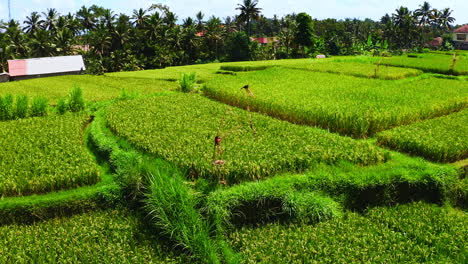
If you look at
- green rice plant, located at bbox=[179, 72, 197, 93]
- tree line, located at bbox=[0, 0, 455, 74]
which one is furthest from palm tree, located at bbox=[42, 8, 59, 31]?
green rice plant, located at bbox=[179, 72, 197, 93]

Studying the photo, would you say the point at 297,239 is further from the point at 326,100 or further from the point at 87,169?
the point at 326,100

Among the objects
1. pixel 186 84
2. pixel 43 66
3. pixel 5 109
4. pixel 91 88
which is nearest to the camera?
pixel 5 109

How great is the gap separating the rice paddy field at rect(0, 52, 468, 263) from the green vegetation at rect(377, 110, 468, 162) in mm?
28

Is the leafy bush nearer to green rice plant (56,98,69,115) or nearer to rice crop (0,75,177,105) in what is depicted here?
green rice plant (56,98,69,115)

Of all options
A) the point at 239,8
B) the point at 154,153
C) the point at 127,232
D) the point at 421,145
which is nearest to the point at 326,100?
the point at 421,145

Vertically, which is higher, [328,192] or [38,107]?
[38,107]

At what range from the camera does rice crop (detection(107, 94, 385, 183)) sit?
21.6 ft

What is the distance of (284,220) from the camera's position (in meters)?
5.86

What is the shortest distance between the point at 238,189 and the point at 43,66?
28392 mm

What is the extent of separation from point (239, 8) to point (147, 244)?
143 ft

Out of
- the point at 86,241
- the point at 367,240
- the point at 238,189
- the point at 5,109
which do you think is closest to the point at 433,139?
the point at 367,240

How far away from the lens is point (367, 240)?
5.19 metres

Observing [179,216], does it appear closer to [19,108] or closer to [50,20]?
[19,108]

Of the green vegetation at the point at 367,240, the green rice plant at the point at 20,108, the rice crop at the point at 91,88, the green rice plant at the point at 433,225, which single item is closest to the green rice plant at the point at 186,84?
the rice crop at the point at 91,88
